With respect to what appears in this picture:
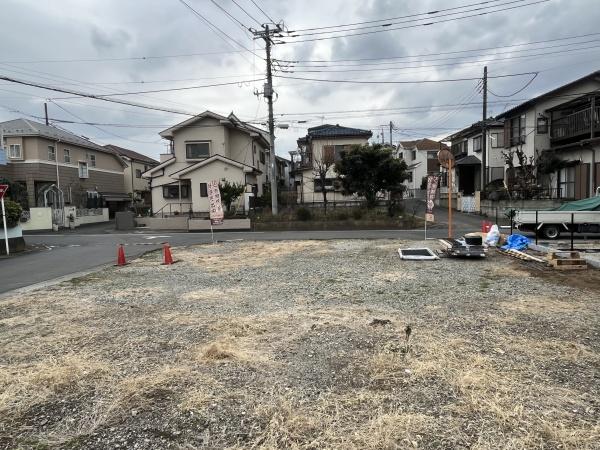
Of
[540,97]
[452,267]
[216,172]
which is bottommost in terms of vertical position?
[452,267]

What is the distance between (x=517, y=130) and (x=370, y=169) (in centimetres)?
1275

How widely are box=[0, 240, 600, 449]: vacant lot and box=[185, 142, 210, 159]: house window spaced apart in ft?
76.1

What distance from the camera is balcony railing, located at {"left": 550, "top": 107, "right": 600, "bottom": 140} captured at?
72.9 ft

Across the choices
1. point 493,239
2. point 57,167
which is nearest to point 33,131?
point 57,167

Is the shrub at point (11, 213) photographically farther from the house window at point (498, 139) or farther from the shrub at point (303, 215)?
the house window at point (498, 139)

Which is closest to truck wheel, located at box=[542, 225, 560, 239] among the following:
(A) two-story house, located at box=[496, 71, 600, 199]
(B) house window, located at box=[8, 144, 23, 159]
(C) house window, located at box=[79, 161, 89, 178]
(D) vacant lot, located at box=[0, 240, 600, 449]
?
(D) vacant lot, located at box=[0, 240, 600, 449]

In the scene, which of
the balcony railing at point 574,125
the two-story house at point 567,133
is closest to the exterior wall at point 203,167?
the two-story house at point 567,133

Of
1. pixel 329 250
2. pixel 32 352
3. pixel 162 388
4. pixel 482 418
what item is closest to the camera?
pixel 482 418

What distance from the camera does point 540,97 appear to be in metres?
25.1

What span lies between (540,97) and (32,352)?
28.8 meters

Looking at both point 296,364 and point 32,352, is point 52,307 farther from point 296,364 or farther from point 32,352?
point 296,364

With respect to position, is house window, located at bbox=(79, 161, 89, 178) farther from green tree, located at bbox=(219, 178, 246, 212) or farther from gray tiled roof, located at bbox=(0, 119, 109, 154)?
green tree, located at bbox=(219, 178, 246, 212)

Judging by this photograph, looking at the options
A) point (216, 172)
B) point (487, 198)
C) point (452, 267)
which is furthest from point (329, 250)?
point (487, 198)

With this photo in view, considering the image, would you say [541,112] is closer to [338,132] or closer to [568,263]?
[338,132]
